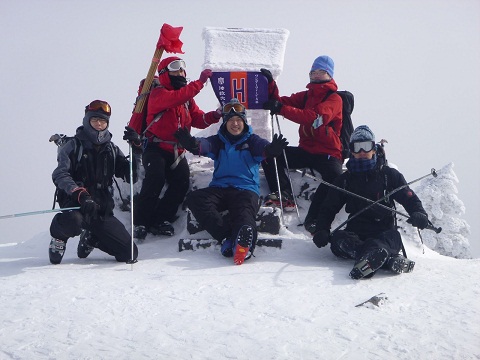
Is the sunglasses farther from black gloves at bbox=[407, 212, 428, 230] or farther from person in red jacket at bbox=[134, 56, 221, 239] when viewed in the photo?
black gloves at bbox=[407, 212, 428, 230]

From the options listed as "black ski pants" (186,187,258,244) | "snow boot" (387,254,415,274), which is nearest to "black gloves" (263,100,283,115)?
"black ski pants" (186,187,258,244)

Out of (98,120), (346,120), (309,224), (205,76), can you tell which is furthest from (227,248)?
(346,120)

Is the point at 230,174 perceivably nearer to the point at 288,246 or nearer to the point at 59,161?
the point at 288,246

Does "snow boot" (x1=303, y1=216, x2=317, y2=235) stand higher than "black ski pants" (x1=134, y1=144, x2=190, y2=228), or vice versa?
"black ski pants" (x1=134, y1=144, x2=190, y2=228)

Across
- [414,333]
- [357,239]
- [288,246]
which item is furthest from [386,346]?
[288,246]

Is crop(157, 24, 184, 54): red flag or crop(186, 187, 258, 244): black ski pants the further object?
crop(157, 24, 184, 54): red flag

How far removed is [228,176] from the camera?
6.51m

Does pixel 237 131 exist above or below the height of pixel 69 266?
above

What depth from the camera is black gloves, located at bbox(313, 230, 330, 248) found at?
5922 mm

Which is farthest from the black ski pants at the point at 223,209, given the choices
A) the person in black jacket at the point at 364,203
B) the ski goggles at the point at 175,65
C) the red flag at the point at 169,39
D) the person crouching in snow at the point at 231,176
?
the red flag at the point at 169,39

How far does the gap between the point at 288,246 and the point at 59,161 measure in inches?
110

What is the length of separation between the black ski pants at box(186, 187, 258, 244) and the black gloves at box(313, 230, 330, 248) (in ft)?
2.23

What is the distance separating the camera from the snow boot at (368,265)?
5.11 m

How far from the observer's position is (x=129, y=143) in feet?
20.8
